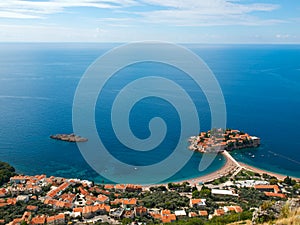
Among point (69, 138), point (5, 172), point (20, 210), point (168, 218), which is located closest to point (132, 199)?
point (168, 218)

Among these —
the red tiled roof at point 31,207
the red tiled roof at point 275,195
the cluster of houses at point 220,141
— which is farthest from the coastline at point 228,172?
the red tiled roof at point 31,207

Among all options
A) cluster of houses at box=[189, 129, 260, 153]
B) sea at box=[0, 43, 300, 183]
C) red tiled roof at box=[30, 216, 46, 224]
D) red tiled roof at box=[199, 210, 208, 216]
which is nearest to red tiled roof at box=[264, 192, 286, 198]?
red tiled roof at box=[199, 210, 208, 216]

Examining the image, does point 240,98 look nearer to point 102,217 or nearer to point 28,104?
point 28,104

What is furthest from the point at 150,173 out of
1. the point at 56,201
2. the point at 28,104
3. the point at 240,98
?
the point at 240,98

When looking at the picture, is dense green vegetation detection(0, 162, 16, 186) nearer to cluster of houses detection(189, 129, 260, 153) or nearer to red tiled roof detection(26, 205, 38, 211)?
red tiled roof detection(26, 205, 38, 211)

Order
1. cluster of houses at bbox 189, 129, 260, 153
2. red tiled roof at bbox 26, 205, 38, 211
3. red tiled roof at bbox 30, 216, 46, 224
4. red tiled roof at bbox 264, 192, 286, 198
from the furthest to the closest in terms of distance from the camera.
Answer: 1. cluster of houses at bbox 189, 129, 260, 153
2. red tiled roof at bbox 264, 192, 286, 198
3. red tiled roof at bbox 26, 205, 38, 211
4. red tiled roof at bbox 30, 216, 46, 224

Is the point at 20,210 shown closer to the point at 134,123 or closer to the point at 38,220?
the point at 38,220

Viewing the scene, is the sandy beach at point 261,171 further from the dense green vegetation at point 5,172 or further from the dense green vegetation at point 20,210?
the dense green vegetation at point 5,172
